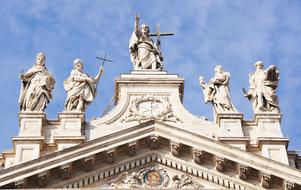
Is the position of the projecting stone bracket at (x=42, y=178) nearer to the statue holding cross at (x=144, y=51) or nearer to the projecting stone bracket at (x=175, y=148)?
the projecting stone bracket at (x=175, y=148)

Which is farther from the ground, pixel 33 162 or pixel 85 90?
pixel 85 90

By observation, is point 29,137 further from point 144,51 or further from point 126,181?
point 144,51

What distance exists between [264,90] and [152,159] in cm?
428

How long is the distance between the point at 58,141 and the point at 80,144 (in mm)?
1296

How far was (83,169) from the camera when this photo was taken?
2325cm

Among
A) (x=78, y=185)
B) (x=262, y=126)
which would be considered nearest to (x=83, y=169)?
(x=78, y=185)

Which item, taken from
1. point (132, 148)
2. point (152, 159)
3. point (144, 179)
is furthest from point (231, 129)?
point (144, 179)

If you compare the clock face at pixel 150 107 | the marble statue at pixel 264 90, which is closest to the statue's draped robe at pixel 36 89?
the clock face at pixel 150 107

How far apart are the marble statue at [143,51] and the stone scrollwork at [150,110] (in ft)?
6.47

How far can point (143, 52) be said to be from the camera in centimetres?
2833

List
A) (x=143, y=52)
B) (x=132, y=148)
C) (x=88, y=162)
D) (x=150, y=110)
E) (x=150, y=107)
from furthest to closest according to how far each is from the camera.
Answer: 1. (x=143, y=52)
2. (x=150, y=107)
3. (x=150, y=110)
4. (x=132, y=148)
5. (x=88, y=162)

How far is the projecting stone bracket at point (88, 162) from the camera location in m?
23.1

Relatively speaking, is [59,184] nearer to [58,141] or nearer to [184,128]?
[58,141]

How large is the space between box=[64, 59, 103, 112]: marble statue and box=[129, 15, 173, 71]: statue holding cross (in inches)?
79.1
